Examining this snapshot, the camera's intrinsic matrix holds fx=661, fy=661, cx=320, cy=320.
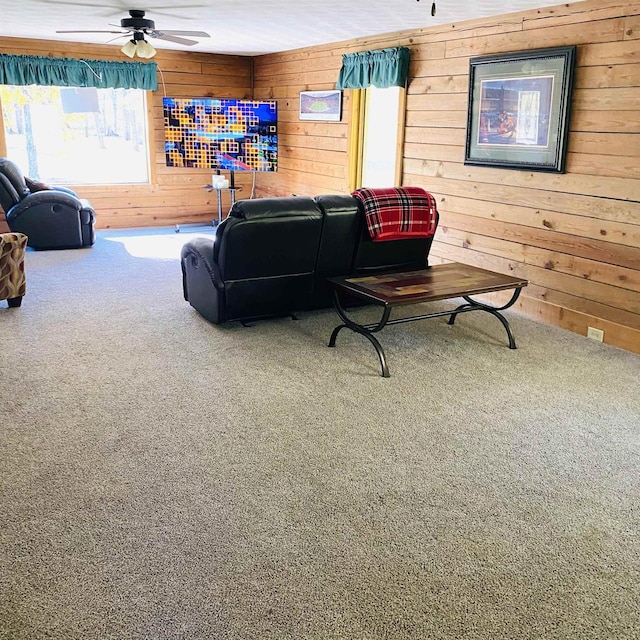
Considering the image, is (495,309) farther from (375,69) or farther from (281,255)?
(375,69)

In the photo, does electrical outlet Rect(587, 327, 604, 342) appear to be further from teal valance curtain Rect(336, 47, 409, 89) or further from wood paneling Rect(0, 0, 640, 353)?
teal valance curtain Rect(336, 47, 409, 89)

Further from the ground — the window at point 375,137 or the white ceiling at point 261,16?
the white ceiling at point 261,16

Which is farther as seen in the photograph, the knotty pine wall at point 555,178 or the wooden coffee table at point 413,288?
the knotty pine wall at point 555,178

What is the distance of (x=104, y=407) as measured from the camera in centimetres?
318

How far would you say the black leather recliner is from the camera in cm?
660

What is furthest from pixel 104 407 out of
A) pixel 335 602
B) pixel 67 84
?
pixel 67 84

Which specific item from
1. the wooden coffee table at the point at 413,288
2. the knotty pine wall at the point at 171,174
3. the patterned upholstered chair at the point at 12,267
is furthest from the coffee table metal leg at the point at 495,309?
the knotty pine wall at the point at 171,174

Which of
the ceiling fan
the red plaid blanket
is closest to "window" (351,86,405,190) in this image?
the red plaid blanket

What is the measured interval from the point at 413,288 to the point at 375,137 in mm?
3267

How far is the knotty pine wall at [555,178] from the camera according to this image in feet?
13.1

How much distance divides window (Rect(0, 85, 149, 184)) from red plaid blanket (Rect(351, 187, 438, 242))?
4.79m

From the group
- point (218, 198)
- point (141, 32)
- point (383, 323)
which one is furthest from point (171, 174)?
point (383, 323)

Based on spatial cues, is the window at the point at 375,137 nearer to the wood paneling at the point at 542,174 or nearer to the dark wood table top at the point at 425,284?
the wood paneling at the point at 542,174

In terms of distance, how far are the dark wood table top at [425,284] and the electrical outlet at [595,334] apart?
683 millimetres
